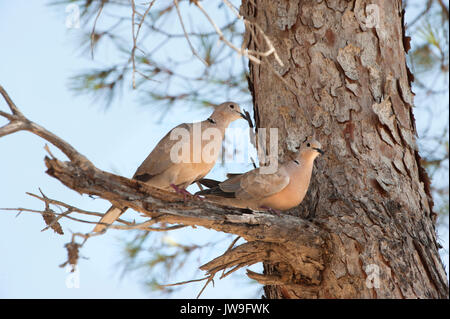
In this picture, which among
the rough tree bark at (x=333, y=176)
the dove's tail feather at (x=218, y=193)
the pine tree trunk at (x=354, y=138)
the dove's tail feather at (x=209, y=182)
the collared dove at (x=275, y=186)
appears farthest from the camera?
the dove's tail feather at (x=209, y=182)

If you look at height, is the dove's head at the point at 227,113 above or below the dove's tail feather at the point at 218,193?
above

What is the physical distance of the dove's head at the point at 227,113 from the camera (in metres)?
3.18

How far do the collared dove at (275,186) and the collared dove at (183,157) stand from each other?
0.17 metres

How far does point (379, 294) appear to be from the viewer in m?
2.21

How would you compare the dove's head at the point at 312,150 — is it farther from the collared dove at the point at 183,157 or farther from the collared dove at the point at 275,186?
the collared dove at the point at 183,157

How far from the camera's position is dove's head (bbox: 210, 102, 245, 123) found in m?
3.18

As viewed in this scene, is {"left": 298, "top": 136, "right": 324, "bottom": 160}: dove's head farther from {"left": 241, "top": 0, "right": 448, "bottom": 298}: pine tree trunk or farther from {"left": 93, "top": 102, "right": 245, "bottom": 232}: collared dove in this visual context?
{"left": 93, "top": 102, "right": 245, "bottom": 232}: collared dove

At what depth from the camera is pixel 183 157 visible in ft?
9.35

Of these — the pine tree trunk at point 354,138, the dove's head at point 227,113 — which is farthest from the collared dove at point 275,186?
the dove's head at point 227,113

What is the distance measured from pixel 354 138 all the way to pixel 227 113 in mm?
863

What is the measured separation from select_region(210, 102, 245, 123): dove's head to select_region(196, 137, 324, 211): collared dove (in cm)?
48

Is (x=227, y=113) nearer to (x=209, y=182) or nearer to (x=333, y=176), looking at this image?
(x=209, y=182)

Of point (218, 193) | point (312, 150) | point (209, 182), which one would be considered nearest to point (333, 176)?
point (312, 150)
